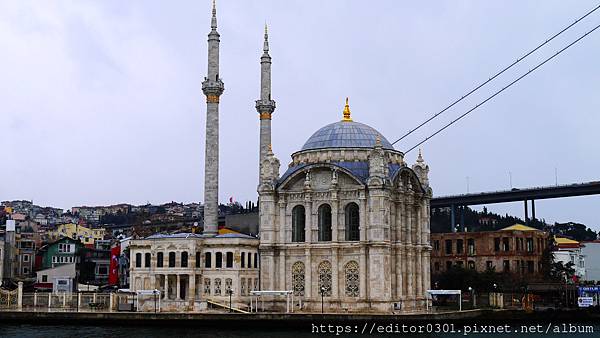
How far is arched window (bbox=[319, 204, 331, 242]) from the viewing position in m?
A: 60.1

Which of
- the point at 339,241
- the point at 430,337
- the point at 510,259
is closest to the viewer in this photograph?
the point at 430,337

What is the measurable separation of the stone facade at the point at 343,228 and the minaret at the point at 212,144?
4900 millimetres

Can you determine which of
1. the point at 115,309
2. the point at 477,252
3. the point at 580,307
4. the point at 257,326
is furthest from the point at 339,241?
the point at 477,252

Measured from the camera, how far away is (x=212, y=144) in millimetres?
64812

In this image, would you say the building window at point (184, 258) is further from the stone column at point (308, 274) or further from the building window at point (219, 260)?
the stone column at point (308, 274)

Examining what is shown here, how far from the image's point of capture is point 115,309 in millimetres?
59969

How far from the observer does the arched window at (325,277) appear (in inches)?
2324

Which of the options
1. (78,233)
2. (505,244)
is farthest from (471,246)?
(78,233)

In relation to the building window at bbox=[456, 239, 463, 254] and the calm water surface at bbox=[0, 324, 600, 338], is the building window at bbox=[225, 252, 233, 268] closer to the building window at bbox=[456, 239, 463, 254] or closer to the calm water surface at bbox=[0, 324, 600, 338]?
the calm water surface at bbox=[0, 324, 600, 338]

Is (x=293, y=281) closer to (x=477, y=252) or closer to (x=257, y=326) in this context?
(x=257, y=326)

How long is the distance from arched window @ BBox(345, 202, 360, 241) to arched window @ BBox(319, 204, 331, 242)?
1.73 metres

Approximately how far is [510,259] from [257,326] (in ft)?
149

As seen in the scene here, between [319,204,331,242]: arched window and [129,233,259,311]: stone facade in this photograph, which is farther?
[129,233,259,311]: stone facade

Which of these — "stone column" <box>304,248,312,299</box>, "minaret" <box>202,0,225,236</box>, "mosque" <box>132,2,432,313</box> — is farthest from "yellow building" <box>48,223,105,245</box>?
"stone column" <box>304,248,312,299</box>
